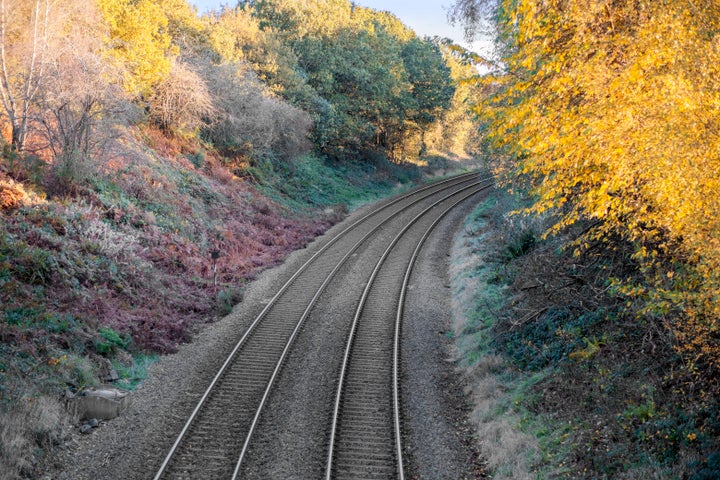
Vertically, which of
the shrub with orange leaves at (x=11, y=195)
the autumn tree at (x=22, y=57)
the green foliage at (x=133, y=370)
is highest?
the autumn tree at (x=22, y=57)

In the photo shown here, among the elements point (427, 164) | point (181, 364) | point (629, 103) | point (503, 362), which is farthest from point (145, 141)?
point (427, 164)

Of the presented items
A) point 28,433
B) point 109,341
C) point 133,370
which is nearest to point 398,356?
point 133,370

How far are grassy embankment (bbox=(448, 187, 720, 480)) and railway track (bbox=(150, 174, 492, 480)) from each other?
2.27 metres

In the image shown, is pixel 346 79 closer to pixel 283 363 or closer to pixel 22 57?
pixel 22 57

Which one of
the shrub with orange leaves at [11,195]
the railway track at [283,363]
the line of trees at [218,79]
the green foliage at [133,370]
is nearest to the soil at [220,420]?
the green foliage at [133,370]

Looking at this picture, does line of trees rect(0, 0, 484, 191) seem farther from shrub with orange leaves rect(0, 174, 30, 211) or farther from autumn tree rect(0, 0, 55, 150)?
shrub with orange leaves rect(0, 174, 30, 211)

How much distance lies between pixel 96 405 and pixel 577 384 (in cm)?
1002

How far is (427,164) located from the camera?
191ft

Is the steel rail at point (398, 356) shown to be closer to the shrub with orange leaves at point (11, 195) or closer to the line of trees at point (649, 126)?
the line of trees at point (649, 126)

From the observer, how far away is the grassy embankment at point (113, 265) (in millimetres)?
10438

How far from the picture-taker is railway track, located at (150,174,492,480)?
29.4 feet

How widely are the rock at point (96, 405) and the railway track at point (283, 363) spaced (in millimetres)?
1726

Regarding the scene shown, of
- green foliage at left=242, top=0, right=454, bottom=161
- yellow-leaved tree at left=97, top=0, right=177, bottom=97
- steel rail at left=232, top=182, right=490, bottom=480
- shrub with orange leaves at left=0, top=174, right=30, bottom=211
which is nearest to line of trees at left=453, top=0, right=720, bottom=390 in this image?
steel rail at left=232, top=182, right=490, bottom=480

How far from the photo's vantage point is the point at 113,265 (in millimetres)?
15492
